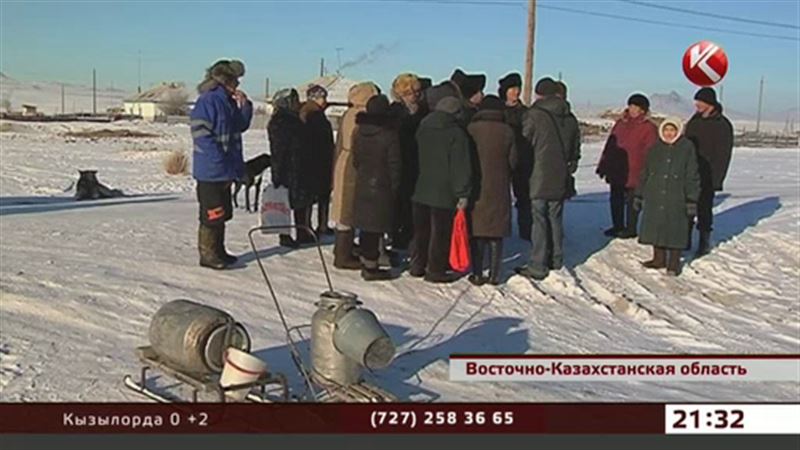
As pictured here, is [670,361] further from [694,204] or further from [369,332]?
[694,204]

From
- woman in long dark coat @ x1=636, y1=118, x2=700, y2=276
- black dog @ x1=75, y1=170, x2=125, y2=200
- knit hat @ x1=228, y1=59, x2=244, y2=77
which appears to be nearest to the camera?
knit hat @ x1=228, y1=59, x2=244, y2=77

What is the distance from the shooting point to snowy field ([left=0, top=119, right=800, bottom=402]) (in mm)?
2807

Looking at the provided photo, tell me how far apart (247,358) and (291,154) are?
7.48 feet

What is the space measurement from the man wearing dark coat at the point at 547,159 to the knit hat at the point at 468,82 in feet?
0.96

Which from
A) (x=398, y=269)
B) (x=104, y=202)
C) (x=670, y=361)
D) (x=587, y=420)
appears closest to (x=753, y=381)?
(x=670, y=361)

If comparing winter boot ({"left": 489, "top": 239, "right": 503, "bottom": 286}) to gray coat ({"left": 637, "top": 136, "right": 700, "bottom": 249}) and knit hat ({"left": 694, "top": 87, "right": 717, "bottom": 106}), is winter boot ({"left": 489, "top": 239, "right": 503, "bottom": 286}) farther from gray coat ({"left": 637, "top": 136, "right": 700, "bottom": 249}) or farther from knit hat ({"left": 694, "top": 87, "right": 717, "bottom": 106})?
knit hat ({"left": 694, "top": 87, "right": 717, "bottom": 106})

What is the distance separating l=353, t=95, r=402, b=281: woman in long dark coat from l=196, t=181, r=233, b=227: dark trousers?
616 millimetres

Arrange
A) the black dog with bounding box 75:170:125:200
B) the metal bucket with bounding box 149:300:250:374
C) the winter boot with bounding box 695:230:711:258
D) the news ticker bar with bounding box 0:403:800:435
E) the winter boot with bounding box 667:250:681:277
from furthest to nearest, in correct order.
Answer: the black dog with bounding box 75:170:125:200, the winter boot with bounding box 695:230:711:258, the winter boot with bounding box 667:250:681:277, the metal bucket with bounding box 149:300:250:374, the news ticker bar with bounding box 0:403:800:435

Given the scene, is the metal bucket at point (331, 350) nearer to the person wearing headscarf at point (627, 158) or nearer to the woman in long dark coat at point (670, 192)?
the woman in long dark coat at point (670, 192)

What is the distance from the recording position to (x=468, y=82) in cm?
469

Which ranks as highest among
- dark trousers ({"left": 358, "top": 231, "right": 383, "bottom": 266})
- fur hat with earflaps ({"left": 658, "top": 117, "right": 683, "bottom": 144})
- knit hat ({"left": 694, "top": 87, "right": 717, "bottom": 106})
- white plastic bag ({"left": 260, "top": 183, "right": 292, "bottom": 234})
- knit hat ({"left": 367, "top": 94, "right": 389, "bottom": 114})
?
knit hat ({"left": 694, "top": 87, "right": 717, "bottom": 106})

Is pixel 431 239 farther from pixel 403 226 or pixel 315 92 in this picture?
pixel 315 92

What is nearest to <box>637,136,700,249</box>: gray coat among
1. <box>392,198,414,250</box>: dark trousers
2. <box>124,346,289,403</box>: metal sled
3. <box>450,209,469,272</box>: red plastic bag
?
<box>450,209,469,272</box>: red plastic bag

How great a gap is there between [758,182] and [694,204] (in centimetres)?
556
